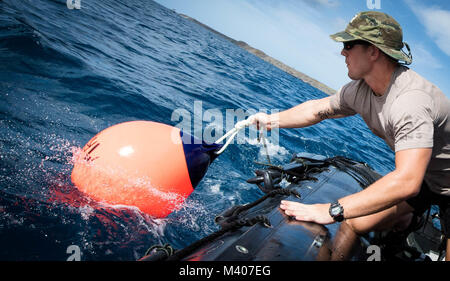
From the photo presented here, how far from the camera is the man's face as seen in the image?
2021mm

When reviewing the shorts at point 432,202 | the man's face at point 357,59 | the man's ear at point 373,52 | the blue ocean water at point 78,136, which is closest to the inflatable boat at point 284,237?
the shorts at point 432,202

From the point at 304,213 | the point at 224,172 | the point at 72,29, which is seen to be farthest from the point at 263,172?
the point at 72,29

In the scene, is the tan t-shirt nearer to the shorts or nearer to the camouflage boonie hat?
the shorts

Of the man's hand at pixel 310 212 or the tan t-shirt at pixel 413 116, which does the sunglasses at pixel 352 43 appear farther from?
the man's hand at pixel 310 212

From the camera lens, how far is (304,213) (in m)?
2.20

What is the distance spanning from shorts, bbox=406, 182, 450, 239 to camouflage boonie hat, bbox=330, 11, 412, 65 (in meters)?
1.19

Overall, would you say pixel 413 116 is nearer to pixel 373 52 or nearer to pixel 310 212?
pixel 373 52

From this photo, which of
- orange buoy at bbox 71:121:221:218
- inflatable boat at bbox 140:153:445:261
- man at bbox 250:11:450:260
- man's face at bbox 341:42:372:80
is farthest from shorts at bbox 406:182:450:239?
orange buoy at bbox 71:121:221:218

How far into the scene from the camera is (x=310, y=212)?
218cm

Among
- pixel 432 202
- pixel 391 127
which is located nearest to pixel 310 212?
pixel 391 127

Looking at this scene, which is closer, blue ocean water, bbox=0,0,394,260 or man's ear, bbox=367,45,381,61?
man's ear, bbox=367,45,381,61

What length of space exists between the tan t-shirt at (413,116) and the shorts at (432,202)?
0.06 m

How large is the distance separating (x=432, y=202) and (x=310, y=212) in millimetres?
1131
